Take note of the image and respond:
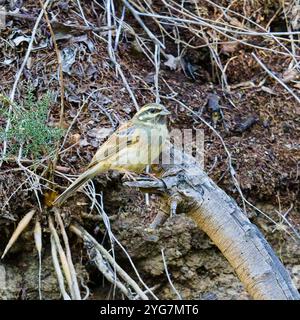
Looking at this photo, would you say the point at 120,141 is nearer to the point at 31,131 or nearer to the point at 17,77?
the point at 31,131

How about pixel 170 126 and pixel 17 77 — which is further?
pixel 170 126

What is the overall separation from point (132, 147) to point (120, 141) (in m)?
0.12

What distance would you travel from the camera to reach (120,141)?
18.8 ft

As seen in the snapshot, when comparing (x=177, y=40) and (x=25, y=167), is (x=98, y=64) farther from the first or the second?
(x=25, y=167)

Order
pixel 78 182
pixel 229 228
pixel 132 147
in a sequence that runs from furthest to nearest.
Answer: pixel 132 147
pixel 78 182
pixel 229 228

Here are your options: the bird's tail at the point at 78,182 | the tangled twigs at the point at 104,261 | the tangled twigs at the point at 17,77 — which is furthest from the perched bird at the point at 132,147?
the tangled twigs at the point at 17,77

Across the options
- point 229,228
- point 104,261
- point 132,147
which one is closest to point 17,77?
point 132,147

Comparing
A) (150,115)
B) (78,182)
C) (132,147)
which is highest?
(150,115)

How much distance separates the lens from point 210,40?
24.5ft

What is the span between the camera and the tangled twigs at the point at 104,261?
5.86m

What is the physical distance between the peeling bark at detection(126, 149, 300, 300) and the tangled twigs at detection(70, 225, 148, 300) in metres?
1.22

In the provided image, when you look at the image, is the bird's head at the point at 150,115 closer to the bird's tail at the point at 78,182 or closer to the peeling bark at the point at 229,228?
the bird's tail at the point at 78,182

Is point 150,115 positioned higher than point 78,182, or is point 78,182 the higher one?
point 150,115

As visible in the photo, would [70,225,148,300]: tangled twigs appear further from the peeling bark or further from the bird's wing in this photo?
the peeling bark
